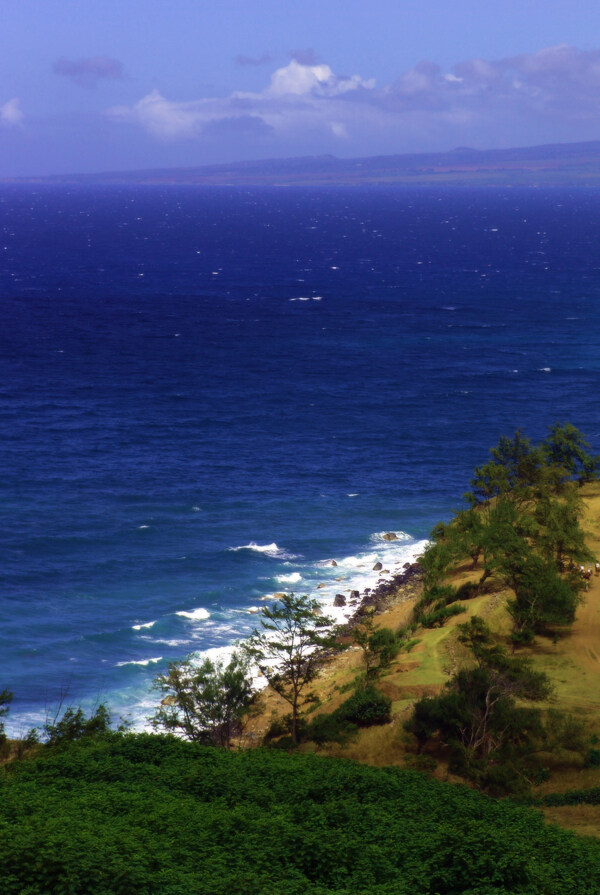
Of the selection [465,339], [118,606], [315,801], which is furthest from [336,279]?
[315,801]

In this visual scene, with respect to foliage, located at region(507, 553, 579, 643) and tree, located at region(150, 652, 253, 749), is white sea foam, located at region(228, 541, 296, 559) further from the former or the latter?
tree, located at region(150, 652, 253, 749)

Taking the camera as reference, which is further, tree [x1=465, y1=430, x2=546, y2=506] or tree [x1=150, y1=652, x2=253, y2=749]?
tree [x1=465, y1=430, x2=546, y2=506]

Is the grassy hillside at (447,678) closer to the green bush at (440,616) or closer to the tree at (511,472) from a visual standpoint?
the green bush at (440,616)

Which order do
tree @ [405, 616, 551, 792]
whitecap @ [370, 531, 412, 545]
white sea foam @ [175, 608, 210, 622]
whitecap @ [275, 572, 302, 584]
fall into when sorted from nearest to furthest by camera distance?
1. tree @ [405, 616, 551, 792]
2. white sea foam @ [175, 608, 210, 622]
3. whitecap @ [275, 572, 302, 584]
4. whitecap @ [370, 531, 412, 545]

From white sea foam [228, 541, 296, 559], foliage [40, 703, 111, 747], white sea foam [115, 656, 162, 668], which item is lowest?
white sea foam [115, 656, 162, 668]

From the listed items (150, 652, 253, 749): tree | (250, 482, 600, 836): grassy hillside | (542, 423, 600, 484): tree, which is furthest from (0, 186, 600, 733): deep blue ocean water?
(542, 423, 600, 484): tree

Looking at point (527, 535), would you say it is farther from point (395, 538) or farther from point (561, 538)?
point (395, 538)

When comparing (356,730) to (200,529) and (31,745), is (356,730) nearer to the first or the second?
(31,745)
